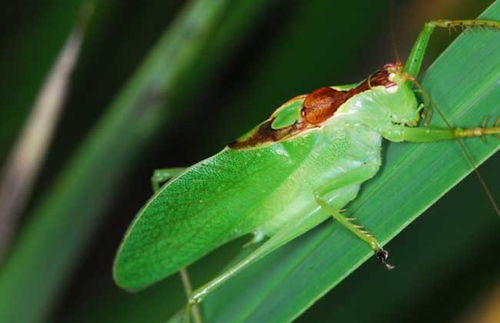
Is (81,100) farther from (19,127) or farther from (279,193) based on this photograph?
(279,193)

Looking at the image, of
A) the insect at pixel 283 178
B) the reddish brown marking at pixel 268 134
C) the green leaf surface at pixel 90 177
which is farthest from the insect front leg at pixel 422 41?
the green leaf surface at pixel 90 177

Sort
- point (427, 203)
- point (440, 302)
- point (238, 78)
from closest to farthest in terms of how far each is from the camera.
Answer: point (427, 203) → point (440, 302) → point (238, 78)

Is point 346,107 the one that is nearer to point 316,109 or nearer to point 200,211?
point 316,109

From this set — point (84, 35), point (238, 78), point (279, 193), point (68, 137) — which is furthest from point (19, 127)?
point (279, 193)

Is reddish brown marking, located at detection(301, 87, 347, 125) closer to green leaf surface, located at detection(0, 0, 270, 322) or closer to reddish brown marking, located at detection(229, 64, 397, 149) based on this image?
reddish brown marking, located at detection(229, 64, 397, 149)

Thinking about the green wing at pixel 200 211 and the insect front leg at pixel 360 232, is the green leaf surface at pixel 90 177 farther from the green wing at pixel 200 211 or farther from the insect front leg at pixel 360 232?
the insect front leg at pixel 360 232
